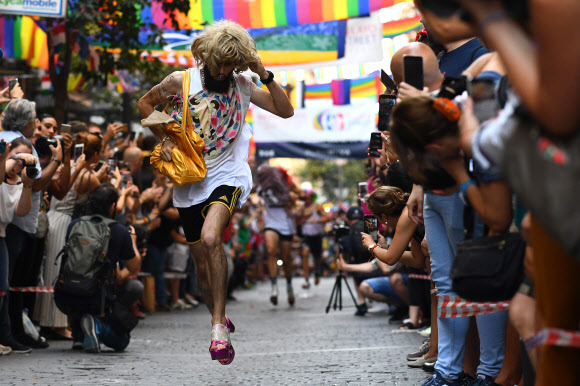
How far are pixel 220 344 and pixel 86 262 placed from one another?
9.97 feet

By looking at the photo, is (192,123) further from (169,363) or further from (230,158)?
(169,363)

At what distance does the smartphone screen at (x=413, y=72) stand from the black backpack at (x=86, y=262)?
15.2 feet

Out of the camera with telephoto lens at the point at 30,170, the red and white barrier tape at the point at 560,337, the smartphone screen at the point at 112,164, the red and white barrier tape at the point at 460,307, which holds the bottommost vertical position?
the red and white barrier tape at the point at 460,307

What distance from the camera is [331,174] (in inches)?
3068

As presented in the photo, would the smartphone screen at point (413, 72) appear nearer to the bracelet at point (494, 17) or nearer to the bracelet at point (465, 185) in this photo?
the bracelet at point (465, 185)

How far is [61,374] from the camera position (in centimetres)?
695

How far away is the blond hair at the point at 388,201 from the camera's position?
7.57 meters

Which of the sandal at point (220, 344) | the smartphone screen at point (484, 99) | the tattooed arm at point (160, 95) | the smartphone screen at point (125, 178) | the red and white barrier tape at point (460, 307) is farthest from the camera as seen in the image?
the smartphone screen at point (125, 178)

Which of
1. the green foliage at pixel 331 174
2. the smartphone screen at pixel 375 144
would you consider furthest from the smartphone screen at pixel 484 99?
the green foliage at pixel 331 174

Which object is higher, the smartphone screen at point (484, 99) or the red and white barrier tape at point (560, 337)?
the smartphone screen at point (484, 99)

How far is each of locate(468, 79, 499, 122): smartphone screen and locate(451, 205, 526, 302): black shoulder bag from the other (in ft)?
1.62

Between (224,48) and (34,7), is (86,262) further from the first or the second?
(34,7)

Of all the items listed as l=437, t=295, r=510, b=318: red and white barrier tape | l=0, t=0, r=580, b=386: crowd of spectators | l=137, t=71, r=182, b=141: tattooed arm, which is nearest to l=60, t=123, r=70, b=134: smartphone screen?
l=0, t=0, r=580, b=386: crowd of spectators

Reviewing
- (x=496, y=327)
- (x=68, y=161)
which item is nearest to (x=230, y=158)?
(x=496, y=327)
